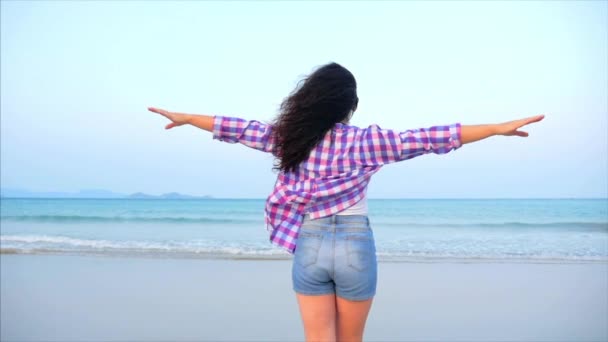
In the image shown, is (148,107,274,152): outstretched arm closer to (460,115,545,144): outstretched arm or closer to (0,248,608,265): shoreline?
(460,115,545,144): outstretched arm

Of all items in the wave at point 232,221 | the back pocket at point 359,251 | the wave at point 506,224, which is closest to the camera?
the back pocket at point 359,251

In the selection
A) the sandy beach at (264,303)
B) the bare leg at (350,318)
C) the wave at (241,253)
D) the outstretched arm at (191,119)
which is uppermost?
the outstretched arm at (191,119)

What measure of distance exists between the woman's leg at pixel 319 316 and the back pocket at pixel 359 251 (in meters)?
0.21

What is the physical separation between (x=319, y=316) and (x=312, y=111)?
862mm

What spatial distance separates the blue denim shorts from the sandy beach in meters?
2.36

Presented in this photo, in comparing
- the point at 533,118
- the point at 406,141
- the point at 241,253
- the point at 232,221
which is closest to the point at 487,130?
the point at 533,118

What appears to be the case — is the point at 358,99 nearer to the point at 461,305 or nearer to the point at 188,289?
the point at 461,305

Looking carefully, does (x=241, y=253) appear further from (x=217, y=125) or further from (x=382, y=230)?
(x=217, y=125)

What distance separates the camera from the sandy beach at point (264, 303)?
4.88 m

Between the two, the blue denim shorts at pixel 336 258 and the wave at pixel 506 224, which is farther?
the wave at pixel 506 224

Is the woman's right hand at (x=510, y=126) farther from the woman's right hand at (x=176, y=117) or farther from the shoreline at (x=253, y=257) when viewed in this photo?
the shoreline at (x=253, y=257)

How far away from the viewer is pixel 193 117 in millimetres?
2701

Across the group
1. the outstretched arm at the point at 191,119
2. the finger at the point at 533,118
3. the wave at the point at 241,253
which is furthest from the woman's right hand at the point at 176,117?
the wave at the point at 241,253

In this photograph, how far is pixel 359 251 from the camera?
7.99ft
